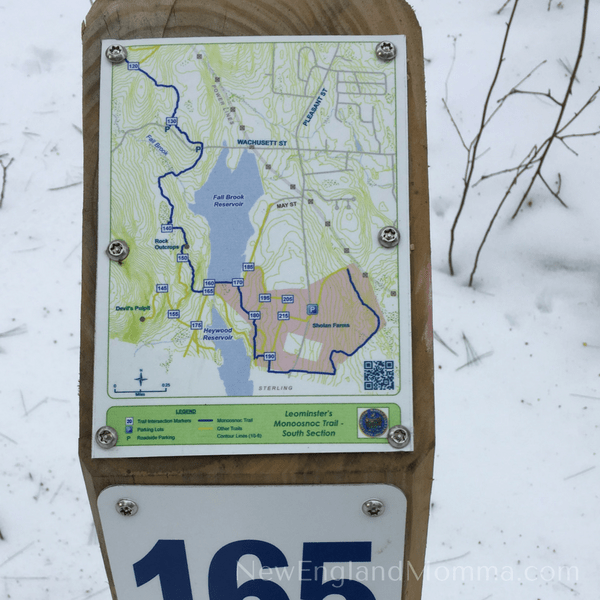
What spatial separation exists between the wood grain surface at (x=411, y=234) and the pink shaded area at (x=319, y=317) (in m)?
0.09

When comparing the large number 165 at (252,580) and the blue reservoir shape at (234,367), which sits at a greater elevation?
the blue reservoir shape at (234,367)

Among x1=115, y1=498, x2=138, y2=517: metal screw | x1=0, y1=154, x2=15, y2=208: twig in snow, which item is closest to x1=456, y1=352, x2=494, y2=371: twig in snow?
x1=115, y1=498, x2=138, y2=517: metal screw

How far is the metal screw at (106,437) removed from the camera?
974 millimetres

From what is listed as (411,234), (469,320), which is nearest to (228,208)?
(411,234)

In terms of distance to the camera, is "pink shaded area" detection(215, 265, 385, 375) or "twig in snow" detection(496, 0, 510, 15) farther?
"twig in snow" detection(496, 0, 510, 15)

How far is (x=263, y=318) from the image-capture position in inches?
39.0

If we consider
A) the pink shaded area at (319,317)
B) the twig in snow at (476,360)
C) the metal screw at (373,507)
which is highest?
the pink shaded area at (319,317)

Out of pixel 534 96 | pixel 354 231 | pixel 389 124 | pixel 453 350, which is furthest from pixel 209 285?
pixel 534 96

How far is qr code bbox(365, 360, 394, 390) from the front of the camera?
986mm

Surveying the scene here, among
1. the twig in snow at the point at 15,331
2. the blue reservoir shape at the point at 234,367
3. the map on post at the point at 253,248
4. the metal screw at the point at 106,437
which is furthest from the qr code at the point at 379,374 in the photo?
the twig in snow at the point at 15,331

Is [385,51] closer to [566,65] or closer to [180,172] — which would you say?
[180,172]

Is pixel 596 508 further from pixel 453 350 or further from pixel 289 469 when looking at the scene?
pixel 289 469

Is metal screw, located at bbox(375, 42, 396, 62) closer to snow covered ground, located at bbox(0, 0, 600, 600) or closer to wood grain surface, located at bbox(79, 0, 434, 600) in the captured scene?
wood grain surface, located at bbox(79, 0, 434, 600)

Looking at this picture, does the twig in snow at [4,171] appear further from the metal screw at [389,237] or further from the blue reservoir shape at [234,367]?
the metal screw at [389,237]
